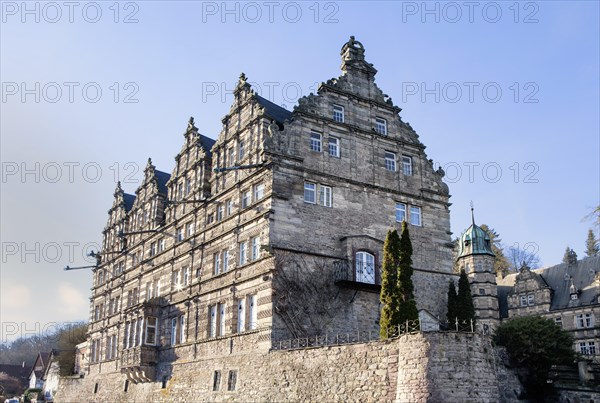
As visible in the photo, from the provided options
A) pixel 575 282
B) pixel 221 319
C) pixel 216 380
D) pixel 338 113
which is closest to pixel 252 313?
pixel 221 319

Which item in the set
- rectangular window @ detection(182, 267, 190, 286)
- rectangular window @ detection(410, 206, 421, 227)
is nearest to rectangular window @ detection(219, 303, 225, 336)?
rectangular window @ detection(182, 267, 190, 286)

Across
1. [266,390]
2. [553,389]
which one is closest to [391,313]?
[266,390]

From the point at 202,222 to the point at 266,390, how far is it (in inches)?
489

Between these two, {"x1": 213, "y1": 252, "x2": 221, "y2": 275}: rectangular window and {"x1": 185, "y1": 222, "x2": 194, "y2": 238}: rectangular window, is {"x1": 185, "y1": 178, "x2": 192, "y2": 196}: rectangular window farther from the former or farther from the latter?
{"x1": 213, "y1": 252, "x2": 221, "y2": 275}: rectangular window

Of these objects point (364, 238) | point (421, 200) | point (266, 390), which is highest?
point (421, 200)

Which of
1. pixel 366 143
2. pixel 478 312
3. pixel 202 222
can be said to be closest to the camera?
pixel 366 143

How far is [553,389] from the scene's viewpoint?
2492cm

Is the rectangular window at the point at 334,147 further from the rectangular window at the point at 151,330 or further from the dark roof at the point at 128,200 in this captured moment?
the dark roof at the point at 128,200

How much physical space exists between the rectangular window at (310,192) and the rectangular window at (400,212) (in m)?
5.03

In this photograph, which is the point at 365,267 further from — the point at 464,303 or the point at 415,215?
the point at 464,303

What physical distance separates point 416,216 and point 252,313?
10269 mm

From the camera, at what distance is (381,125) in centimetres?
3275

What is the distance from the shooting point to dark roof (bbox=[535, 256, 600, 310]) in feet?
167

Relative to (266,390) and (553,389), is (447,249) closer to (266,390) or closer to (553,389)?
(553,389)
